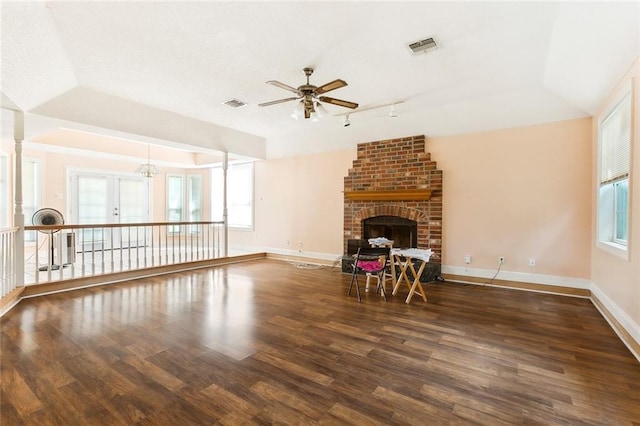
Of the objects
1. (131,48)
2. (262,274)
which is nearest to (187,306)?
(262,274)

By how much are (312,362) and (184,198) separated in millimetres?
8347

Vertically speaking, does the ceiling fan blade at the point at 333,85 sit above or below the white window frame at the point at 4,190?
above

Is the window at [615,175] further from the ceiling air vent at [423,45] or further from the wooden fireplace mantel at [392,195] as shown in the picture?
the wooden fireplace mantel at [392,195]

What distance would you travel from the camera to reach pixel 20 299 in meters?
3.87

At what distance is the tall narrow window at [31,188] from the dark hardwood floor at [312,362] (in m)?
4.33

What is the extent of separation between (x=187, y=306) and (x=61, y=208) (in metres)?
6.06

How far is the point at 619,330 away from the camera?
2.88 metres

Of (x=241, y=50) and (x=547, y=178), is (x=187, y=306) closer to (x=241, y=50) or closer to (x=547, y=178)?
(x=241, y=50)

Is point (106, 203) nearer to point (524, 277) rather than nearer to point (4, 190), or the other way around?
point (4, 190)

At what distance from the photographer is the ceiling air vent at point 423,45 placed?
3035mm

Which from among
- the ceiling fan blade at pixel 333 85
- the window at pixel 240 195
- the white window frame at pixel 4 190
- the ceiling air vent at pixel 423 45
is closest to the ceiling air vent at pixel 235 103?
the ceiling fan blade at pixel 333 85

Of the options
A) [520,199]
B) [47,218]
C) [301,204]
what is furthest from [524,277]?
[47,218]

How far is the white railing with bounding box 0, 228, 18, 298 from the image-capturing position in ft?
11.6

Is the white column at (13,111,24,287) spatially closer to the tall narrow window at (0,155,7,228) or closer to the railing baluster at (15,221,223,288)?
the railing baluster at (15,221,223,288)
